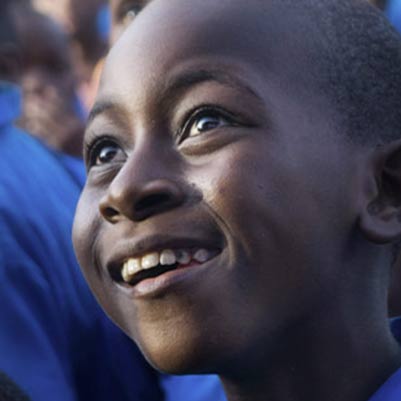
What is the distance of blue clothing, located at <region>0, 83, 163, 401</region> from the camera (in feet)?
8.04

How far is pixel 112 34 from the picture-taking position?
3.54m

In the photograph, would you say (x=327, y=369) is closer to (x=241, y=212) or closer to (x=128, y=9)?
(x=241, y=212)

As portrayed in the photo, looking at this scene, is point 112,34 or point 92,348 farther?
point 112,34

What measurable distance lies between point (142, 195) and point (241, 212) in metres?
0.16

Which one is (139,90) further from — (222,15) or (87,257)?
(87,257)

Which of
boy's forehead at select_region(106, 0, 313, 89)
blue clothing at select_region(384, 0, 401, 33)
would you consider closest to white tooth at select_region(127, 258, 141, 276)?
boy's forehead at select_region(106, 0, 313, 89)

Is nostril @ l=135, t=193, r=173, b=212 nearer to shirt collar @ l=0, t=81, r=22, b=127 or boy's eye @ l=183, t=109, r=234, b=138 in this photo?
boy's eye @ l=183, t=109, r=234, b=138

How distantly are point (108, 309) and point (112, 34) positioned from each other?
1.65 metres

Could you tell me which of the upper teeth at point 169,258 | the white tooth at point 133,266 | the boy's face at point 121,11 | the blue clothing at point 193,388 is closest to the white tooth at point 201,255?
the upper teeth at point 169,258

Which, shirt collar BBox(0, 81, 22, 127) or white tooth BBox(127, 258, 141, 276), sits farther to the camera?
shirt collar BBox(0, 81, 22, 127)

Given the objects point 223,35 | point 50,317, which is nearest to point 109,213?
point 223,35

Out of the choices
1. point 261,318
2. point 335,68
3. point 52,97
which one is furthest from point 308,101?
point 52,97

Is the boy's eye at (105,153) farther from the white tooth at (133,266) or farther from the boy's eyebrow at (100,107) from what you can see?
the white tooth at (133,266)

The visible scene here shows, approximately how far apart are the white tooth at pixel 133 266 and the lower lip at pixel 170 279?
26 millimetres
